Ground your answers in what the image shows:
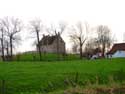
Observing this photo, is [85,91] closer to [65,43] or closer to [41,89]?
[41,89]

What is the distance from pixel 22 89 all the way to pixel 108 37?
105609mm

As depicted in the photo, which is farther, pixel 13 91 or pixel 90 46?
pixel 90 46

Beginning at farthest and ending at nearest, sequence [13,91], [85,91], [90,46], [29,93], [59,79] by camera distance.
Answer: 1. [90,46]
2. [59,79]
3. [13,91]
4. [29,93]
5. [85,91]

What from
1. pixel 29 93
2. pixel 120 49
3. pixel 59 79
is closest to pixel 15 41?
pixel 120 49

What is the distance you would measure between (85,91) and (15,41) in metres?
81.2

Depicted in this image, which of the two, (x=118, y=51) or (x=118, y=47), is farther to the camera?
(x=118, y=47)

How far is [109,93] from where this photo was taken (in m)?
23.9

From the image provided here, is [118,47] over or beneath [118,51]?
over

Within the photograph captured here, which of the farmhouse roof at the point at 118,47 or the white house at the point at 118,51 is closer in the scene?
the white house at the point at 118,51

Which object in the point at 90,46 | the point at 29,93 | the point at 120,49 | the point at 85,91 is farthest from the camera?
the point at 90,46

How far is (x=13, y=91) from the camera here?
28.8 metres

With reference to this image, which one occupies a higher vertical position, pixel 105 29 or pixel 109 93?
pixel 105 29

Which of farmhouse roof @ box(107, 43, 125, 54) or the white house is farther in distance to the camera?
farmhouse roof @ box(107, 43, 125, 54)

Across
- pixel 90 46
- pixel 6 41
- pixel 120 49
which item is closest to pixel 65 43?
pixel 90 46
